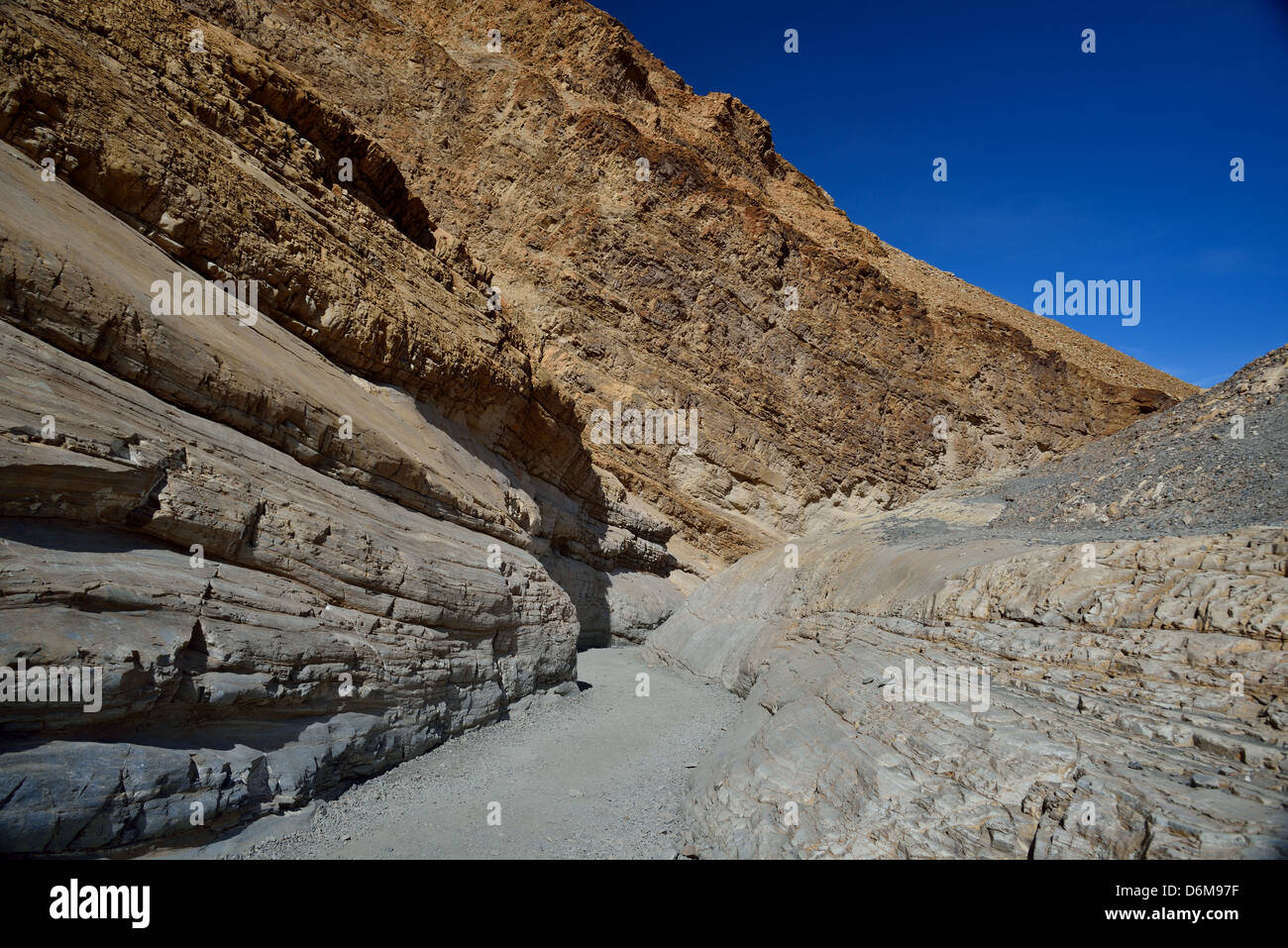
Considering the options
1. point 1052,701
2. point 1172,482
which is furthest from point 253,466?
point 1172,482

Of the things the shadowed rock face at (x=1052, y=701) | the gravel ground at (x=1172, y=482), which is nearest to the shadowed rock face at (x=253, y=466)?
the shadowed rock face at (x=1052, y=701)

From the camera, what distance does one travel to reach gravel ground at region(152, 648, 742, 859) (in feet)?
20.6

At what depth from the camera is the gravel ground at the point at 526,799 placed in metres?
6.28

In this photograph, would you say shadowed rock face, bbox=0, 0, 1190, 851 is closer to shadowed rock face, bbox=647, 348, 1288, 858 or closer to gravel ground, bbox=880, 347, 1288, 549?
shadowed rock face, bbox=647, 348, 1288, 858

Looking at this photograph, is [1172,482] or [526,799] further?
[1172,482]

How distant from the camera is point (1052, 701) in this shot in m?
6.31

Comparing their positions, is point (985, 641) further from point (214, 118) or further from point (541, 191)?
point (541, 191)

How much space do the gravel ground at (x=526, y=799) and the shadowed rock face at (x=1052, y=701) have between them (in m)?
1.00

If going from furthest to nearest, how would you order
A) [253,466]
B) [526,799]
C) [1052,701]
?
1. [526,799]
2. [253,466]
3. [1052,701]

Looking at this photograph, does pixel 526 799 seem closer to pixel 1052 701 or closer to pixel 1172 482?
pixel 1052 701

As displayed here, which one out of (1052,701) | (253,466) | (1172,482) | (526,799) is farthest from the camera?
(1172,482)

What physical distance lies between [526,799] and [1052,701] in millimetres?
6255
